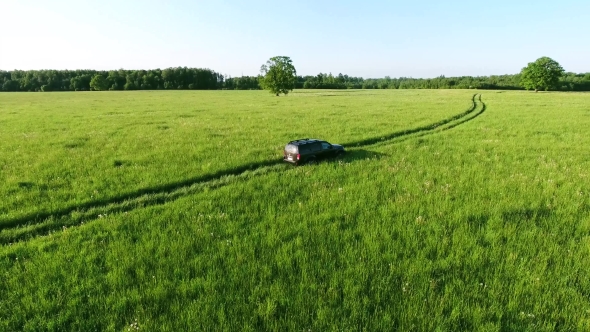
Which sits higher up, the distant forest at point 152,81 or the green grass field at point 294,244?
the distant forest at point 152,81

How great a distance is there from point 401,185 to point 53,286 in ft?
32.6

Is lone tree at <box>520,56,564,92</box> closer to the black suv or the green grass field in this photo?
the green grass field

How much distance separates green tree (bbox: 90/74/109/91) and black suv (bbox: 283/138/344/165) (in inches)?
6123

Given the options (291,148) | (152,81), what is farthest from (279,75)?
(152,81)

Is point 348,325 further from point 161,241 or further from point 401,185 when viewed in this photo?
point 401,185

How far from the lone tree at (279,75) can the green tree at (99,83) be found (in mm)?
96827

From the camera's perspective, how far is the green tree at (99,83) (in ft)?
460

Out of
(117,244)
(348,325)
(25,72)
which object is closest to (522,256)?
(348,325)

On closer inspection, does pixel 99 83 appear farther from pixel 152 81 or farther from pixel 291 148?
pixel 291 148

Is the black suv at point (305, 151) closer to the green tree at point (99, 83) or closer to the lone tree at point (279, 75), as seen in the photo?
the lone tree at point (279, 75)

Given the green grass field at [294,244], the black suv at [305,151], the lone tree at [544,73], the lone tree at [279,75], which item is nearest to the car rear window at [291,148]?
the black suv at [305,151]

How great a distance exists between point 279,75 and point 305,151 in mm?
70842

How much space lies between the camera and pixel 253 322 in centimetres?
492

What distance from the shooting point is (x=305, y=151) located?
14.8m
